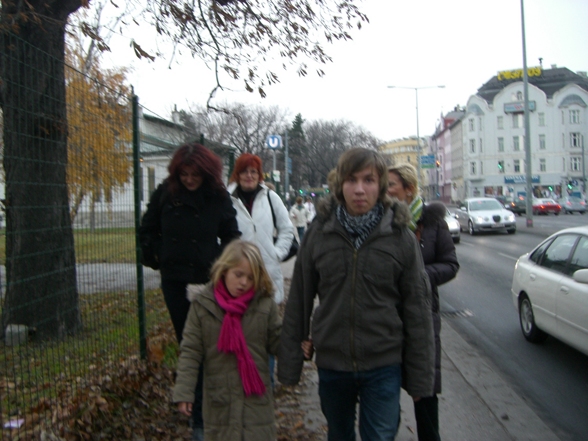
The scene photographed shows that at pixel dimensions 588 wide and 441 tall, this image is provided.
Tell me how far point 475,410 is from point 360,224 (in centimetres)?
281

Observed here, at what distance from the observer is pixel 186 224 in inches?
151

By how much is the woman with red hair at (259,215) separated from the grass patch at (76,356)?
132 cm

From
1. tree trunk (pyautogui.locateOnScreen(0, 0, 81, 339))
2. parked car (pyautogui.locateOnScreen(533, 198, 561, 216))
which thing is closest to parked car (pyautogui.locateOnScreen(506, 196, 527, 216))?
parked car (pyautogui.locateOnScreen(533, 198, 561, 216))

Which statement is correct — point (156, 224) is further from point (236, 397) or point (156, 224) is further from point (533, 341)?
Answer: point (533, 341)

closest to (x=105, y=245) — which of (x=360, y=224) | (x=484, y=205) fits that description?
(x=360, y=224)

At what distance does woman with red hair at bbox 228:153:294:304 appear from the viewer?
441 cm

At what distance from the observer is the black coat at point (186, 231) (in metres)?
3.84

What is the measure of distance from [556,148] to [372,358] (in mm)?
84624

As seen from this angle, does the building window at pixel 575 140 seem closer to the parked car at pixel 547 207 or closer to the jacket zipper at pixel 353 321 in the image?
the parked car at pixel 547 207

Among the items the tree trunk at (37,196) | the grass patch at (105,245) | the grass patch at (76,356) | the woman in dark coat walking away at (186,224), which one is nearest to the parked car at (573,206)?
the grass patch at (76,356)

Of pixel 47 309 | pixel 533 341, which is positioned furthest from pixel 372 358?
pixel 533 341

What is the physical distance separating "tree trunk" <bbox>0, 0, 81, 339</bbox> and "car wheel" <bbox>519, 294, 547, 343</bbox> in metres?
5.32

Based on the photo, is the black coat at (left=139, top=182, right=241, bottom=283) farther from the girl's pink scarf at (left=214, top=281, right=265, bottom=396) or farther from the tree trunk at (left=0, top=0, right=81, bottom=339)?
the girl's pink scarf at (left=214, top=281, right=265, bottom=396)

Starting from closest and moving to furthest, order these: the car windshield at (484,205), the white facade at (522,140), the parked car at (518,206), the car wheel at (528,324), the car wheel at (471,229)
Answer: the car wheel at (528,324), the car wheel at (471,229), the car windshield at (484,205), the parked car at (518,206), the white facade at (522,140)
